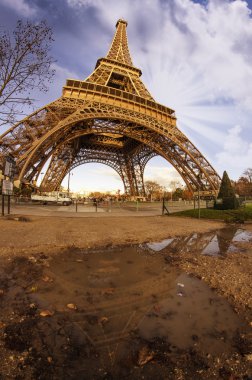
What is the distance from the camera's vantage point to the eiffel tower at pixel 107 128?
24.3 metres

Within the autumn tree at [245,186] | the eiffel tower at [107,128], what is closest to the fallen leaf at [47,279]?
the eiffel tower at [107,128]

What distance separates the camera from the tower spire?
43062 mm

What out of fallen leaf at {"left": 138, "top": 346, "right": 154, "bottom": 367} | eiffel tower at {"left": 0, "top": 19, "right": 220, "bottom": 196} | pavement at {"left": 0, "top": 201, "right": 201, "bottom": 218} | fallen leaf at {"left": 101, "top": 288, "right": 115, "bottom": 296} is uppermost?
eiffel tower at {"left": 0, "top": 19, "right": 220, "bottom": 196}

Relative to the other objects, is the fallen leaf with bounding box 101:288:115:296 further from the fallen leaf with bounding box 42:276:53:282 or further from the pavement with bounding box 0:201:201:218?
the pavement with bounding box 0:201:201:218

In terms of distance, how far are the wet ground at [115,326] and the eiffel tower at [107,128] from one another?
19.5 metres

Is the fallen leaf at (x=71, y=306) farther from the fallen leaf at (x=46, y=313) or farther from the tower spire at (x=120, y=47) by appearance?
the tower spire at (x=120, y=47)

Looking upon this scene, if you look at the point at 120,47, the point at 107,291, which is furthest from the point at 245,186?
the point at 107,291

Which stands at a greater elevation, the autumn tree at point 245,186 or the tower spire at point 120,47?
the tower spire at point 120,47

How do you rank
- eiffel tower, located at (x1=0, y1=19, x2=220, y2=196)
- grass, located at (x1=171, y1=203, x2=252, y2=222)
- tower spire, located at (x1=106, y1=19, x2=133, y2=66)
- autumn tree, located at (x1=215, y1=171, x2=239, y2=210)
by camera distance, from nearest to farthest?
grass, located at (x1=171, y1=203, x2=252, y2=222) < autumn tree, located at (x1=215, y1=171, x2=239, y2=210) < eiffel tower, located at (x1=0, y1=19, x2=220, y2=196) < tower spire, located at (x1=106, y1=19, x2=133, y2=66)

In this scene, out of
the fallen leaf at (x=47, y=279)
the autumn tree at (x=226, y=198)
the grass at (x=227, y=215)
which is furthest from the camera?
the autumn tree at (x=226, y=198)

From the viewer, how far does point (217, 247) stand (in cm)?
725

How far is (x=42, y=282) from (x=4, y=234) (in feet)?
16.3

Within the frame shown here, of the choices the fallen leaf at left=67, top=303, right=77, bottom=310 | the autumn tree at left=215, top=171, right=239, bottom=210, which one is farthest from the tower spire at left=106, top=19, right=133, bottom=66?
the fallen leaf at left=67, top=303, right=77, bottom=310

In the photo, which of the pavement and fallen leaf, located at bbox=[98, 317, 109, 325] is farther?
the pavement
